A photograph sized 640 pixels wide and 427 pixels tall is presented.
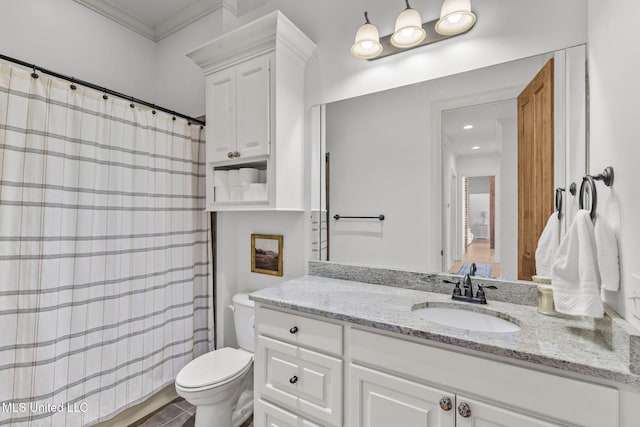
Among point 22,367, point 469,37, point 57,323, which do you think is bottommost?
point 22,367

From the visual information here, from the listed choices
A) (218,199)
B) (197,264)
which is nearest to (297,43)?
(218,199)

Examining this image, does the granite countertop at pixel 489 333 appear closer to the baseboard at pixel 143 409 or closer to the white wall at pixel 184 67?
the baseboard at pixel 143 409

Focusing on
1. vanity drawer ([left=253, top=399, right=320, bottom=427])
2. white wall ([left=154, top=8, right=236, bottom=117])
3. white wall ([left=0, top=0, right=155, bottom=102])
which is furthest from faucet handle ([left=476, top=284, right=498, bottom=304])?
white wall ([left=0, top=0, right=155, bottom=102])

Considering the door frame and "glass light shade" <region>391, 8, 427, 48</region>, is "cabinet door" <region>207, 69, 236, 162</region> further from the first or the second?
the door frame

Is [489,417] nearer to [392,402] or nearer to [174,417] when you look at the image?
[392,402]

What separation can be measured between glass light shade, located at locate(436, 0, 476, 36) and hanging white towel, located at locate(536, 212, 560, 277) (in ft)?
3.10

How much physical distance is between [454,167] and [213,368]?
69.7 inches

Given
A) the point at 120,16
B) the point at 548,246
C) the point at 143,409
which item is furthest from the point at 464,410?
the point at 120,16

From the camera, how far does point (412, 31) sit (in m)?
1.40

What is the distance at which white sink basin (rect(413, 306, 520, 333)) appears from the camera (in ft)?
3.67

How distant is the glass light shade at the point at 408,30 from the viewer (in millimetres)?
1372

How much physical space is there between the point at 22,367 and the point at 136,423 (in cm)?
79

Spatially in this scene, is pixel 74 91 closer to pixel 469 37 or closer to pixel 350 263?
pixel 350 263

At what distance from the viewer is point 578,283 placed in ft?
3.04
